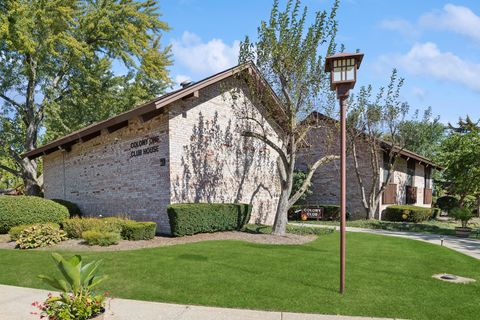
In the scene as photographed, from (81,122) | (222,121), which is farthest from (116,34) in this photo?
(222,121)

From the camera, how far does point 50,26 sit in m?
20.3

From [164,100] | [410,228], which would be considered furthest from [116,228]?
[410,228]

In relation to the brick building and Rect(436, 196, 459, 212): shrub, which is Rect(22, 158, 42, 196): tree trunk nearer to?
the brick building

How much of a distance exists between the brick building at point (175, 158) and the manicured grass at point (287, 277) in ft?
13.0

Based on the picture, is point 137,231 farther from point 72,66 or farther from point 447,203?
point 447,203

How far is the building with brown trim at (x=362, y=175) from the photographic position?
21.4 meters

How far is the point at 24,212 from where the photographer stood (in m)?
13.3

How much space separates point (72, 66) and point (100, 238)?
16.8 m

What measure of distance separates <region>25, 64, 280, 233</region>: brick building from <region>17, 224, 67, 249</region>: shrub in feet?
11.4

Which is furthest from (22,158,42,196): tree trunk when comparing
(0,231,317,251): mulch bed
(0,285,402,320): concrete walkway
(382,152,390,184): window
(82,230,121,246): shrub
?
(382,152,390,184): window

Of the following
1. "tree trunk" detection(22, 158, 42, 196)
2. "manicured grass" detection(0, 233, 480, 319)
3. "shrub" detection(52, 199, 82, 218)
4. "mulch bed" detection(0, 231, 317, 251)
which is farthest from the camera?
"tree trunk" detection(22, 158, 42, 196)

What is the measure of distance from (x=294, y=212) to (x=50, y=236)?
45.6 ft

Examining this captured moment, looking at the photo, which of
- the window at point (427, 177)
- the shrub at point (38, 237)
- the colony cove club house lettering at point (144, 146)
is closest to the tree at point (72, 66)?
the colony cove club house lettering at point (144, 146)

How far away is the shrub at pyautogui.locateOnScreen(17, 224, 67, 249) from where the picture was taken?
10.8m
